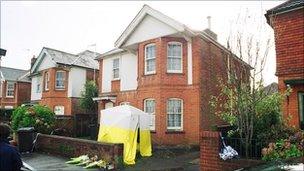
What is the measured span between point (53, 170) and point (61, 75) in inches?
721

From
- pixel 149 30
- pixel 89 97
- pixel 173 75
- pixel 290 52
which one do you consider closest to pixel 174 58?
pixel 173 75

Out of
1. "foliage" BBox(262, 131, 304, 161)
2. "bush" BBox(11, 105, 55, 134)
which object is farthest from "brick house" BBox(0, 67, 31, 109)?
"foliage" BBox(262, 131, 304, 161)

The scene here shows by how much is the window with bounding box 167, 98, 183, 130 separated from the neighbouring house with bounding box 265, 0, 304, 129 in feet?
22.4

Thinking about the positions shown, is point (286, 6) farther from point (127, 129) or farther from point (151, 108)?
point (151, 108)

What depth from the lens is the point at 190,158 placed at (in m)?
15.0

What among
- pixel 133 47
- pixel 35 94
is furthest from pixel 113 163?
pixel 35 94

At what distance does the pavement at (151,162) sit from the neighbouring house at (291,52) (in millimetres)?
4507

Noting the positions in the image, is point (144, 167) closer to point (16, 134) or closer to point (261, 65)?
point (261, 65)

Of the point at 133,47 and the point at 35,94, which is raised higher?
the point at 133,47

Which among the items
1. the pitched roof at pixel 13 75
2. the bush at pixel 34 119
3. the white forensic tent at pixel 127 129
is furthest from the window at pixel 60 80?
the white forensic tent at pixel 127 129

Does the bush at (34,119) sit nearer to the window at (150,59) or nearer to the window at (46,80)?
the window at (150,59)

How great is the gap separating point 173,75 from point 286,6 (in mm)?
7621

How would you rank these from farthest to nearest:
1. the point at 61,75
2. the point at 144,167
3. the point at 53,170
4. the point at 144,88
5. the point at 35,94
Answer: the point at 35,94 → the point at 61,75 → the point at 144,88 → the point at 144,167 → the point at 53,170

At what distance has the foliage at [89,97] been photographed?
27266mm
